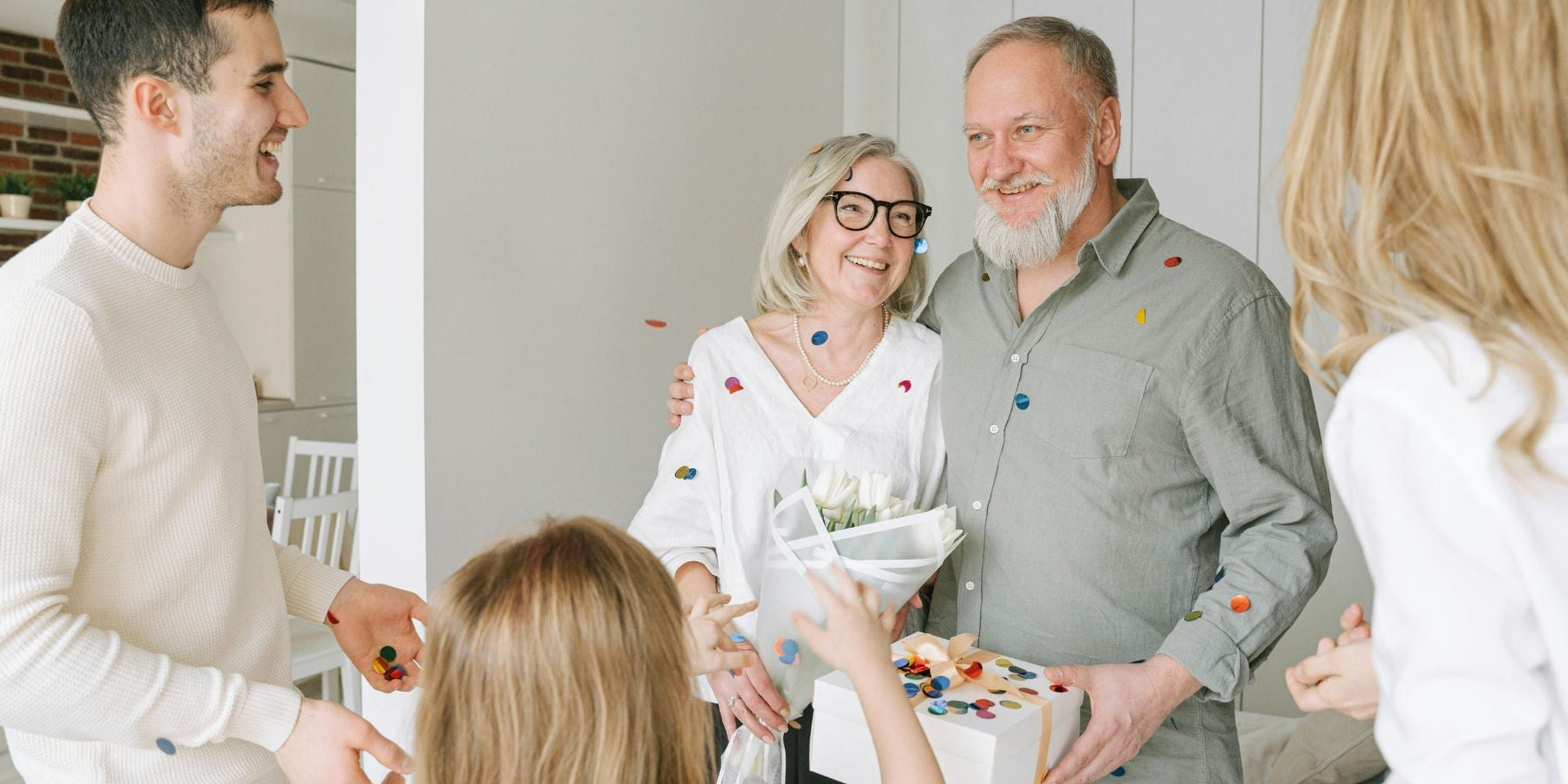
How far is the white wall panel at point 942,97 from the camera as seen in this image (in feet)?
12.2

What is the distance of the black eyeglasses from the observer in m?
2.03

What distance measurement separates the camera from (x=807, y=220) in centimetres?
206

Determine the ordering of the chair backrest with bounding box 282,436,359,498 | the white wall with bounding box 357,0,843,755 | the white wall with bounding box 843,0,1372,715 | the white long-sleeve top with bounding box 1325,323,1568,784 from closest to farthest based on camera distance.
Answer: the white long-sleeve top with bounding box 1325,323,1568,784 < the white wall with bounding box 357,0,843,755 < the white wall with bounding box 843,0,1372,715 < the chair backrest with bounding box 282,436,359,498

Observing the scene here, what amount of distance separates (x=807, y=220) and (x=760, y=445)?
42 cm

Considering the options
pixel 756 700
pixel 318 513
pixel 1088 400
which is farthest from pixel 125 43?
pixel 318 513

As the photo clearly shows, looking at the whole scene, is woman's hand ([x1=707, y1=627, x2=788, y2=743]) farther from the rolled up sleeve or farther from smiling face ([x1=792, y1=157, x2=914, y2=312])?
smiling face ([x1=792, y1=157, x2=914, y2=312])

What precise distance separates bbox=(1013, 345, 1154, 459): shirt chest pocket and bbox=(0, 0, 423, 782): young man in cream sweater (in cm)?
107

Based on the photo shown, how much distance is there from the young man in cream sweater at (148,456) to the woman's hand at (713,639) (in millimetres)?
371

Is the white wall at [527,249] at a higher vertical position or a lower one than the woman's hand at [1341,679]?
higher

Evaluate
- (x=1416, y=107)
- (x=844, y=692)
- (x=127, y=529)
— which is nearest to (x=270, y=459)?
(x=127, y=529)

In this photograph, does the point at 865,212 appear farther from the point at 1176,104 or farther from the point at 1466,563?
the point at 1176,104

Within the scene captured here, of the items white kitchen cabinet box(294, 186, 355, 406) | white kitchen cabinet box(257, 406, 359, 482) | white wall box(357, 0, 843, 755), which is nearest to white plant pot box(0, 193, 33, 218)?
white kitchen cabinet box(294, 186, 355, 406)

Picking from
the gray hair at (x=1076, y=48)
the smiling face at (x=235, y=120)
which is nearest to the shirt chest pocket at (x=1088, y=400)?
the gray hair at (x=1076, y=48)

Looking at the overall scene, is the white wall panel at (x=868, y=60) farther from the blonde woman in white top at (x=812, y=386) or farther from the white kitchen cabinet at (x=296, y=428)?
the white kitchen cabinet at (x=296, y=428)
